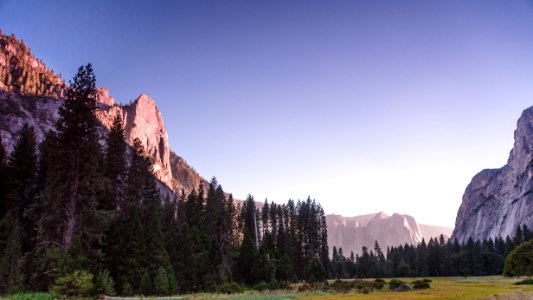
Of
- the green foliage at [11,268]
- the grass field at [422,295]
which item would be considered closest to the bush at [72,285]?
the grass field at [422,295]

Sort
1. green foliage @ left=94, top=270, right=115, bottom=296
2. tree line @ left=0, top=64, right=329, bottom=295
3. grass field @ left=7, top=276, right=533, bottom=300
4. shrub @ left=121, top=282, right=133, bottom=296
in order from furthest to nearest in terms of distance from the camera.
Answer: shrub @ left=121, top=282, right=133, bottom=296
tree line @ left=0, top=64, right=329, bottom=295
green foliage @ left=94, top=270, right=115, bottom=296
grass field @ left=7, top=276, right=533, bottom=300

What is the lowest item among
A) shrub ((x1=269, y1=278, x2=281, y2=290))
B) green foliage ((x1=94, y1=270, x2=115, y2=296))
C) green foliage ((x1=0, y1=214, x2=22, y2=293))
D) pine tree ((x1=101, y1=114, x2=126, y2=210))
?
shrub ((x1=269, y1=278, x2=281, y2=290))

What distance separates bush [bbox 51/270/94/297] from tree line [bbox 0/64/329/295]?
10cm

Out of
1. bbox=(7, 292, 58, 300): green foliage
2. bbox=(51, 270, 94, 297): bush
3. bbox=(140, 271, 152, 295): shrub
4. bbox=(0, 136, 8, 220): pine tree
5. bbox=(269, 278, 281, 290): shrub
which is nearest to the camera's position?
bbox=(7, 292, 58, 300): green foliage

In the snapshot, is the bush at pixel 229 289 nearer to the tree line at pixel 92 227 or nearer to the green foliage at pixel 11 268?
the tree line at pixel 92 227

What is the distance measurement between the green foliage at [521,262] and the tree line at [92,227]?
4490cm

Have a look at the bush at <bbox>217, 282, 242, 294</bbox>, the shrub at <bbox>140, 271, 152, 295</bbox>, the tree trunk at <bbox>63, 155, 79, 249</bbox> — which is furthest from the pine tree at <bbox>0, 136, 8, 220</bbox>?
the bush at <bbox>217, 282, 242, 294</bbox>

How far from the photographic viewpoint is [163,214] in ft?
240

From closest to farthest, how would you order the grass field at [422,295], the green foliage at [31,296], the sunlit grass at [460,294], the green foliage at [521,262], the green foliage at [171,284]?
1. the green foliage at [31,296]
2. the grass field at [422,295]
3. the sunlit grass at [460,294]
4. the green foliage at [171,284]
5. the green foliage at [521,262]

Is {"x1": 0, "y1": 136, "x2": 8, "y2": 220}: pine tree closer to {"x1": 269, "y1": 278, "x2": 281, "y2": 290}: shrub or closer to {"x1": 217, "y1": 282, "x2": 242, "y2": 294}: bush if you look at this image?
{"x1": 217, "y1": 282, "x2": 242, "y2": 294}: bush

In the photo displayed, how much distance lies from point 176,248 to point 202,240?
6.61m

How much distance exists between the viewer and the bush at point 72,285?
28639 mm

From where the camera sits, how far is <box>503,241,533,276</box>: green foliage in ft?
244

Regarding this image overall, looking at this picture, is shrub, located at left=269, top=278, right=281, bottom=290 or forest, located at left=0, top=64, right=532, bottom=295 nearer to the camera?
forest, located at left=0, top=64, right=532, bottom=295
